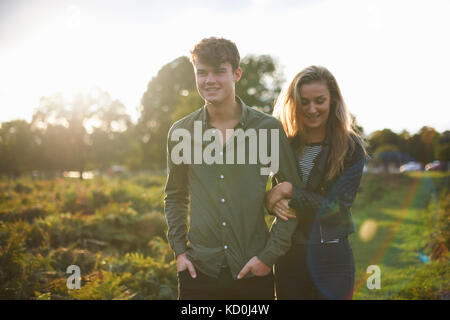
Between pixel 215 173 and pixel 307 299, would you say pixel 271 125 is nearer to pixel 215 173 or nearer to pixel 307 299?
pixel 215 173

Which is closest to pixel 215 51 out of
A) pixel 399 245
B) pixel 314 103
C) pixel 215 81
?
pixel 215 81

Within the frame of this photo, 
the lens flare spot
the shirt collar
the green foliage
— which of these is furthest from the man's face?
the lens flare spot

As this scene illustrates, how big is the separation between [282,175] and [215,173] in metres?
0.55

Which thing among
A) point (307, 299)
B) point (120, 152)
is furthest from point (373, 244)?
point (120, 152)

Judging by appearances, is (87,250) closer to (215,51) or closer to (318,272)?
(318,272)

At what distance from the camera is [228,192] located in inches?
106

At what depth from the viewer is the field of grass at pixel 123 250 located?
501cm

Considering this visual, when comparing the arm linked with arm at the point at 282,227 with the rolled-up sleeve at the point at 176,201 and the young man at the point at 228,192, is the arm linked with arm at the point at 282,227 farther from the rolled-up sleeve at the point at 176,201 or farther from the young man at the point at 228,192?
the rolled-up sleeve at the point at 176,201

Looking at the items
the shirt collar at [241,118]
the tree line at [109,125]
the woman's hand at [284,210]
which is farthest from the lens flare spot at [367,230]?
the tree line at [109,125]

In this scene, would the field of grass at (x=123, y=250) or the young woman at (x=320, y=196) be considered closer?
the young woman at (x=320, y=196)

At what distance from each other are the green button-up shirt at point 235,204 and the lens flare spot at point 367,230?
801 centimetres

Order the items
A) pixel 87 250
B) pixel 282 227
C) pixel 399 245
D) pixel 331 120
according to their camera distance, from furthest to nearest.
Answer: pixel 399 245, pixel 87 250, pixel 331 120, pixel 282 227

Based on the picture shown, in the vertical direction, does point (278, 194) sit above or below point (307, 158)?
below

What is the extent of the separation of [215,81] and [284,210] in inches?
44.6
